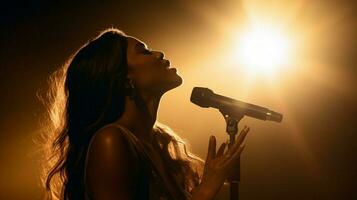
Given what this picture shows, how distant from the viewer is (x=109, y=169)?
1.50 meters

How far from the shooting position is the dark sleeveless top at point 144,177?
5.10 feet

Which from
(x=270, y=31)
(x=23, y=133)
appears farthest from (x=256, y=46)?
(x=23, y=133)

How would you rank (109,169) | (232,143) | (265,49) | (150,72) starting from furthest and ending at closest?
(265,49)
(150,72)
(232,143)
(109,169)

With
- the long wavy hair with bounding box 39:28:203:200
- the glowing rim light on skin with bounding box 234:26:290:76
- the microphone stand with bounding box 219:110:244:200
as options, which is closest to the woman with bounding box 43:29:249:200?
the long wavy hair with bounding box 39:28:203:200

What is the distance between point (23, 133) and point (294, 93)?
64.2 inches

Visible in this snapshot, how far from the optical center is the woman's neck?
1.76m

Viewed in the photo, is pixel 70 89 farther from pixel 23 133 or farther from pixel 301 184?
pixel 301 184

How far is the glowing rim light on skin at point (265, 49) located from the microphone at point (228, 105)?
5.17ft

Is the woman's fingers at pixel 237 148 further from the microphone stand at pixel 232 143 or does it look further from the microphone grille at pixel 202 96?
the microphone grille at pixel 202 96

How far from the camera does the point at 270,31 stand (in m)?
3.44

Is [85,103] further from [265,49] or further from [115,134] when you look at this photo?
[265,49]

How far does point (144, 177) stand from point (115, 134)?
0.48ft

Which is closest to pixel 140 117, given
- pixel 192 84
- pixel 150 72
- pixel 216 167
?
pixel 150 72

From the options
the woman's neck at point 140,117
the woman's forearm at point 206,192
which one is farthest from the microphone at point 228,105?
the woman's forearm at point 206,192
